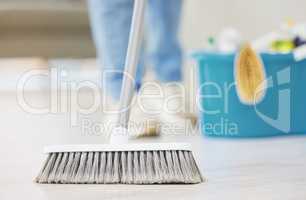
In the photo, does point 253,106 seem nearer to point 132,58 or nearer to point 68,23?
point 132,58

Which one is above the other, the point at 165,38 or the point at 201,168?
the point at 165,38

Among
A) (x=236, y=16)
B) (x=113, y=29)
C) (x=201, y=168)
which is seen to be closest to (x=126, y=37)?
(x=113, y=29)

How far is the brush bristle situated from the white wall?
0.96 m

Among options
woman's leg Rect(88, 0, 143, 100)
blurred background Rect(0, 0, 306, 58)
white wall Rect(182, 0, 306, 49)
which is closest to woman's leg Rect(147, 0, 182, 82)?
woman's leg Rect(88, 0, 143, 100)

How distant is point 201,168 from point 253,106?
301 mm

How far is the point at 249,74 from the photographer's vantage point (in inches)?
39.4

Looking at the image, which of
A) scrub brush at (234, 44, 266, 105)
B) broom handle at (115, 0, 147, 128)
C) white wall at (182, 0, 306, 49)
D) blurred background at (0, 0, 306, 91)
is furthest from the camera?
blurred background at (0, 0, 306, 91)

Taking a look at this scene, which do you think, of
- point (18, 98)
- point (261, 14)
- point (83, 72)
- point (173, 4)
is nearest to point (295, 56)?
point (173, 4)

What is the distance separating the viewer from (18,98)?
79.7 inches

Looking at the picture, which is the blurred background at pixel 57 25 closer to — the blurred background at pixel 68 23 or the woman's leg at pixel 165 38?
the blurred background at pixel 68 23

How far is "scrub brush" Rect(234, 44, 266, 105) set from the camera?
996 mm

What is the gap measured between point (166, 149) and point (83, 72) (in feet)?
6.17

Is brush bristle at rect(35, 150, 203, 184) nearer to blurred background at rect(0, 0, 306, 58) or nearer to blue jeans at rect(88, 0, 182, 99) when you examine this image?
blue jeans at rect(88, 0, 182, 99)

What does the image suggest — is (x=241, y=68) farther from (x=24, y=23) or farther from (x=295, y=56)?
(x=24, y=23)
